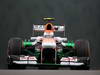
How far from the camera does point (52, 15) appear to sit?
4.91 metres

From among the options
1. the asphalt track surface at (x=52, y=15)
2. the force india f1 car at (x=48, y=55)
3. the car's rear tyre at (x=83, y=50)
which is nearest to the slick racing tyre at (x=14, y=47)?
the force india f1 car at (x=48, y=55)

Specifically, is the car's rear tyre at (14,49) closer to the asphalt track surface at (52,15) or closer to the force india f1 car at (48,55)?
the force india f1 car at (48,55)

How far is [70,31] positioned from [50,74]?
414 centimetres

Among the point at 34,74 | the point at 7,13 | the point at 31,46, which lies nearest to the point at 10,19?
the point at 7,13

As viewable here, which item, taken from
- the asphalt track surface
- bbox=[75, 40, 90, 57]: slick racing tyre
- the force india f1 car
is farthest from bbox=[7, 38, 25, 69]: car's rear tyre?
the asphalt track surface

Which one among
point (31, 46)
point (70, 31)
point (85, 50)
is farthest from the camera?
point (70, 31)

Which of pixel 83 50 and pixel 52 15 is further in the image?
pixel 52 15

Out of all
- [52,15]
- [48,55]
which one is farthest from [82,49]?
[52,15]

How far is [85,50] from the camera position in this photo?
2.58 m

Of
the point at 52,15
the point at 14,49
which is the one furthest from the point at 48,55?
the point at 52,15

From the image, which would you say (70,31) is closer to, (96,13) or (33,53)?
(96,13)

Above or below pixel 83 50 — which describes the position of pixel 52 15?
above

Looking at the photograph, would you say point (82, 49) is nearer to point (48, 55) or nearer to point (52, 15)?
point (48, 55)

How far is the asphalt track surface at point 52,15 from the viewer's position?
490cm
